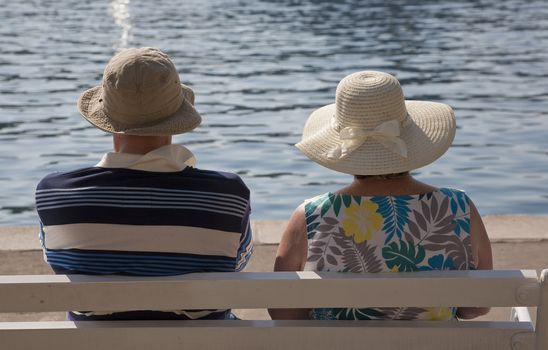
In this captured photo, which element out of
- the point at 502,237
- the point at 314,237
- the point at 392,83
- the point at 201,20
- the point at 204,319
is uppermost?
the point at 392,83

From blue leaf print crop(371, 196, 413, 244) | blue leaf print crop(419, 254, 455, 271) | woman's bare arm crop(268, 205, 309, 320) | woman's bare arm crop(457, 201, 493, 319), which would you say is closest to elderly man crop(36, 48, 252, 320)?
woman's bare arm crop(268, 205, 309, 320)

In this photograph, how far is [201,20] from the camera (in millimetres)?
24906

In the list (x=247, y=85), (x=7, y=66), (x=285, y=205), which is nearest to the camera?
(x=285, y=205)

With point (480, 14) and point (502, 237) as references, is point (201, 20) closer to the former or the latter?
point (480, 14)

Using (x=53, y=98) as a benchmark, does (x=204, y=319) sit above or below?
above

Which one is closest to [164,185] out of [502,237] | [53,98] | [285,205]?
[502,237]

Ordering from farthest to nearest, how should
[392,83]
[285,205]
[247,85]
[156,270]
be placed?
[247,85]
[285,205]
[392,83]
[156,270]

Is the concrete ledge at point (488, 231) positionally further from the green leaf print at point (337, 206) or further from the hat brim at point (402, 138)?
the green leaf print at point (337, 206)

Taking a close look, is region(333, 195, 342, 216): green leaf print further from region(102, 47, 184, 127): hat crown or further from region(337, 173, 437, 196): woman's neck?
region(102, 47, 184, 127): hat crown

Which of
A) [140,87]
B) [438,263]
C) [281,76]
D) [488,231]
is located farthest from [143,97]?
[281,76]

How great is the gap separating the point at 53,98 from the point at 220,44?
5997 mm

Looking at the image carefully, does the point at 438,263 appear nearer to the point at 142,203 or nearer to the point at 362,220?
the point at 362,220

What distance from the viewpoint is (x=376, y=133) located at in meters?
3.46

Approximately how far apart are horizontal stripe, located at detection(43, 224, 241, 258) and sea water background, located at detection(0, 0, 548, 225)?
5.43 m
